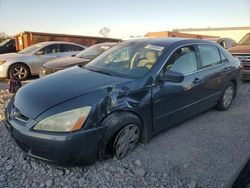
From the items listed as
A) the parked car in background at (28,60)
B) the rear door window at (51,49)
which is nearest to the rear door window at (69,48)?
the parked car in background at (28,60)

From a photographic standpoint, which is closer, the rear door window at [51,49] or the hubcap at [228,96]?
the hubcap at [228,96]

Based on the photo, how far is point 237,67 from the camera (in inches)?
216

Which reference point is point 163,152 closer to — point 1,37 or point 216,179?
point 216,179

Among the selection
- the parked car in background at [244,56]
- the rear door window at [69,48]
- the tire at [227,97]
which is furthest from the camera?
the rear door window at [69,48]

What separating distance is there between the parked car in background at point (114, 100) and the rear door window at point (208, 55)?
0.07ft

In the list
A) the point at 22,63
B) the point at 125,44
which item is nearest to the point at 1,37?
the point at 22,63

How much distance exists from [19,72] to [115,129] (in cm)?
672

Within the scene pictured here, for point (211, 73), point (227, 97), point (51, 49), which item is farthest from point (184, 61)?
point (51, 49)

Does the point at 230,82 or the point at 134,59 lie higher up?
the point at 134,59

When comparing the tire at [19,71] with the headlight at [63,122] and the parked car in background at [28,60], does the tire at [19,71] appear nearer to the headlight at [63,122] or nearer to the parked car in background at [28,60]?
the parked car in background at [28,60]

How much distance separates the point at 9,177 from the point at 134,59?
226cm

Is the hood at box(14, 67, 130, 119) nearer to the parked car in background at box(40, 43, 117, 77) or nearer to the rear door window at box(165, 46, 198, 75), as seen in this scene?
the rear door window at box(165, 46, 198, 75)

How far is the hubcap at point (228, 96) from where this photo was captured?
525 centimetres

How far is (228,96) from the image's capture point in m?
5.36
